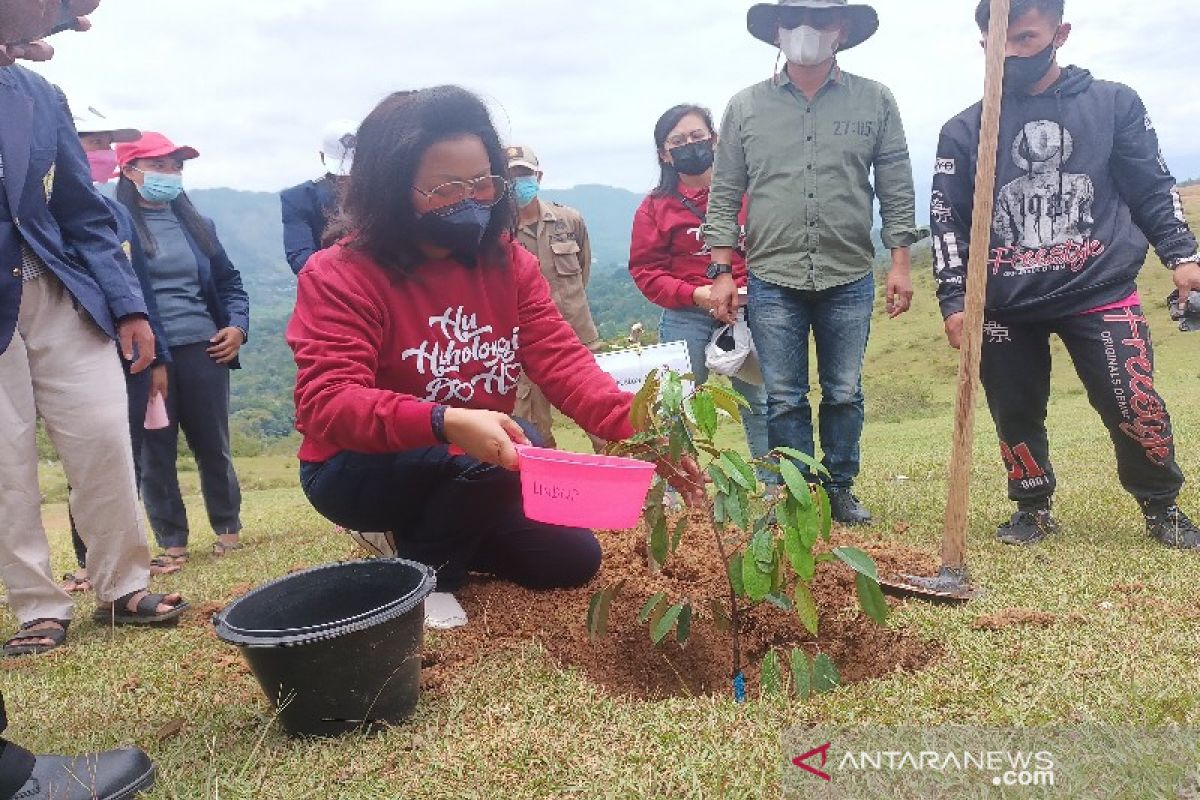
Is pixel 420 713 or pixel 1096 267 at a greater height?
pixel 1096 267

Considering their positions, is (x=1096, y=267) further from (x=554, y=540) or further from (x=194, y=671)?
(x=194, y=671)

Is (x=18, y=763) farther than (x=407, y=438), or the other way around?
(x=407, y=438)

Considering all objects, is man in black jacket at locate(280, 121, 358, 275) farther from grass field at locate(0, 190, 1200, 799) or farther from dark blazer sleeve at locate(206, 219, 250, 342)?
grass field at locate(0, 190, 1200, 799)

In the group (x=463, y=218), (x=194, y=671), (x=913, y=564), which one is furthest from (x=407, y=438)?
(x=913, y=564)

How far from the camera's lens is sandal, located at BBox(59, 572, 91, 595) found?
396cm

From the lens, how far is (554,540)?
287 cm

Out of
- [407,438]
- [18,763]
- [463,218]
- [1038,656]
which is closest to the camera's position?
[18,763]

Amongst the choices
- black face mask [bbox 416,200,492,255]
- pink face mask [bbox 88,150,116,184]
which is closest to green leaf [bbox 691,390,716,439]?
black face mask [bbox 416,200,492,255]

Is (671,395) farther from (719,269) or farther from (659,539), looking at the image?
(719,269)

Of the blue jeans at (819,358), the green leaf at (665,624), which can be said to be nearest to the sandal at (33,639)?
the green leaf at (665,624)

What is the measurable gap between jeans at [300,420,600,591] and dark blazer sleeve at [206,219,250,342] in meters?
2.13

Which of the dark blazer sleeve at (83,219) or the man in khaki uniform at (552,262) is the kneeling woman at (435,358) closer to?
the dark blazer sleeve at (83,219)

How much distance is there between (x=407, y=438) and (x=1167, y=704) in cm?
167

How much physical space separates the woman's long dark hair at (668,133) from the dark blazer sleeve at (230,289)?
84.7 inches
